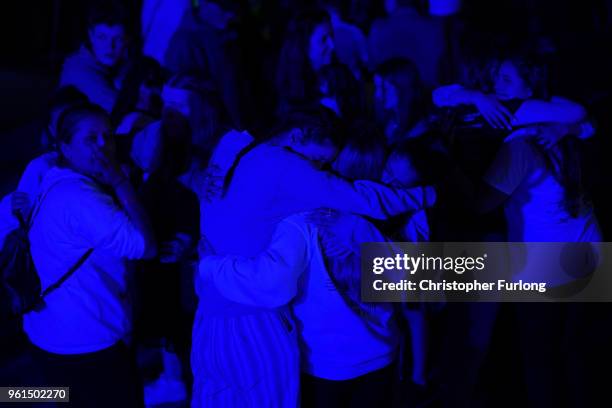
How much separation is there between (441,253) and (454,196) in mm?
187

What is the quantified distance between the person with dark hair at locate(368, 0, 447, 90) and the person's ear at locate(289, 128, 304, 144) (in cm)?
67

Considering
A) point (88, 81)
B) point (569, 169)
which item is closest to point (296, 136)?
point (88, 81)

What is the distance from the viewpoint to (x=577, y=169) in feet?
6.31

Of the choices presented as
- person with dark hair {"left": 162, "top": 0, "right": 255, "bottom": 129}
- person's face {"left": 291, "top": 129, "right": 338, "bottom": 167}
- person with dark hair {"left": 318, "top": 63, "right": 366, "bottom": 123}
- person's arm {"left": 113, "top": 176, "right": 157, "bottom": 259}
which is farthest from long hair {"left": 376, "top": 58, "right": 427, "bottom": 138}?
person's arm {"left": 113, "top": 176, "right": 157, "bottom": 259}

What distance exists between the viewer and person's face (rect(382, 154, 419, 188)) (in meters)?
1.73

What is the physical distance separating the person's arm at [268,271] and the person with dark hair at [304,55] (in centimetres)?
55

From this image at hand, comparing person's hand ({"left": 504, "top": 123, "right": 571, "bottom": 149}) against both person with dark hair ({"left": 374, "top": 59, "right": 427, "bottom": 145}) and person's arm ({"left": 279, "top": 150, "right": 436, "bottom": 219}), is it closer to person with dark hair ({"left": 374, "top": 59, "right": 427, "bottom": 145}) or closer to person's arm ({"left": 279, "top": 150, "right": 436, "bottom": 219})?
person with dark hair ({"left": 374, "top": 59, "right": 427, "bottom": 145})

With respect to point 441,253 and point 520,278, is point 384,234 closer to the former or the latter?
point 441,253

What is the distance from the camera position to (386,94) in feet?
6.19

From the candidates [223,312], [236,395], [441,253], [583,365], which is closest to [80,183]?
[223,312]

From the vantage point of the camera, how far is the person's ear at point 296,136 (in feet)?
5.26

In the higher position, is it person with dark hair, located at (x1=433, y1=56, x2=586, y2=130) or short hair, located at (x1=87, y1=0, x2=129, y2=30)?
short hair, located at (x1=87, y1=0, x2=129, y2=30)

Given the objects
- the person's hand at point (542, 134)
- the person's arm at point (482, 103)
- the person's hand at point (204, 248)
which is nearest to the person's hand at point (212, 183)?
the person's hand at point (204, 248)

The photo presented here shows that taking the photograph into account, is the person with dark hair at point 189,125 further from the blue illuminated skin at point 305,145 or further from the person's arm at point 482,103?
the person's arm at point 482,103
